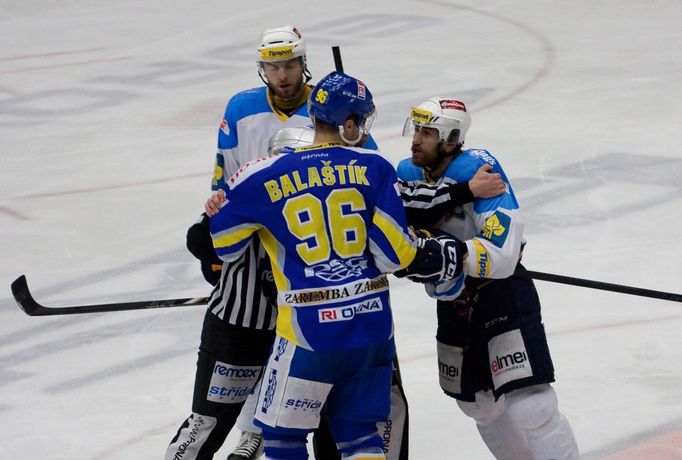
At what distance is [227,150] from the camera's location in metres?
3.92

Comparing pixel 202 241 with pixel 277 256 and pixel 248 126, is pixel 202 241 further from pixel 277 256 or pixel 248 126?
pixel 248 126

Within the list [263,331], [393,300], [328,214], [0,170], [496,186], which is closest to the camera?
[328,214]

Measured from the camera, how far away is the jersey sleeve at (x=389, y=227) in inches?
125

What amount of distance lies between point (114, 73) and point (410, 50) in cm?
218

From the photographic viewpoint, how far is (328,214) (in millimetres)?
3131

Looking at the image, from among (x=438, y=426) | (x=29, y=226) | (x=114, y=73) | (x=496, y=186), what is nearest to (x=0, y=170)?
(x=29, y=226)

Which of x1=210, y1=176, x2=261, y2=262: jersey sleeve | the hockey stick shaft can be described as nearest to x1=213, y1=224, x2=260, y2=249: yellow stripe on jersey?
x1=210, y1=176, x2=261, y2=262: jersey sleeve

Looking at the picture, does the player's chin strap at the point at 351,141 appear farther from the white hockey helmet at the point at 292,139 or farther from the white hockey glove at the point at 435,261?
the white hockey glove at the point at 435,261

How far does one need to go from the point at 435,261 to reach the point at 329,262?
338 millimetres

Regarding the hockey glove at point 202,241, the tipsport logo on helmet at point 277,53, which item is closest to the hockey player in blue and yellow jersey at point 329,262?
the hockey glove at point 202,241

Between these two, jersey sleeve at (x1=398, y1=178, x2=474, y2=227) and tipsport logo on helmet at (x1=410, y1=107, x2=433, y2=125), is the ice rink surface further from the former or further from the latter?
tipsport logo on helmet at (x1=410, y1=107, x2=433, y2=125)

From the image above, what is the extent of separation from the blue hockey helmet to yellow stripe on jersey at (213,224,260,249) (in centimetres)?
32

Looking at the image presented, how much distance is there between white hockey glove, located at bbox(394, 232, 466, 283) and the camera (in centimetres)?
337

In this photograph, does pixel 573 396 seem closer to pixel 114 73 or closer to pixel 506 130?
pixel 506 130
